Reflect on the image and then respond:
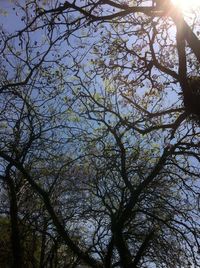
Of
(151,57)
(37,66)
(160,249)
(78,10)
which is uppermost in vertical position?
(37,66)

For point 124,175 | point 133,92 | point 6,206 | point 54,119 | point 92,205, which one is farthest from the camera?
point 6,206

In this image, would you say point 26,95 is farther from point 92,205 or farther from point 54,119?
point 92,205

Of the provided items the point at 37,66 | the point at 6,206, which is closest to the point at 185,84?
the point at 37,66

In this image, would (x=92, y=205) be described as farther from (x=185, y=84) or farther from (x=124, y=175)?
(x=185, y=84)

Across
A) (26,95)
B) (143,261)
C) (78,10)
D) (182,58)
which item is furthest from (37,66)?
(143,261)

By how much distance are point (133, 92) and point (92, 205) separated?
520 cm

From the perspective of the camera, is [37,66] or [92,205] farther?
[92,205]

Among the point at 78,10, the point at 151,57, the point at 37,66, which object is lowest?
the point at 151,57

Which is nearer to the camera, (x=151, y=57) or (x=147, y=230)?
(x=151, y=57)

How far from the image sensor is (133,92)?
11766 mm

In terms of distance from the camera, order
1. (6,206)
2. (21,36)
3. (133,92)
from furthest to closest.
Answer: (6,206) → (133,92) → (21,36)

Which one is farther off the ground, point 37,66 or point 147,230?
point 37,66

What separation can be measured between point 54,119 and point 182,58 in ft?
22.9

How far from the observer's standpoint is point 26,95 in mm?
13609
